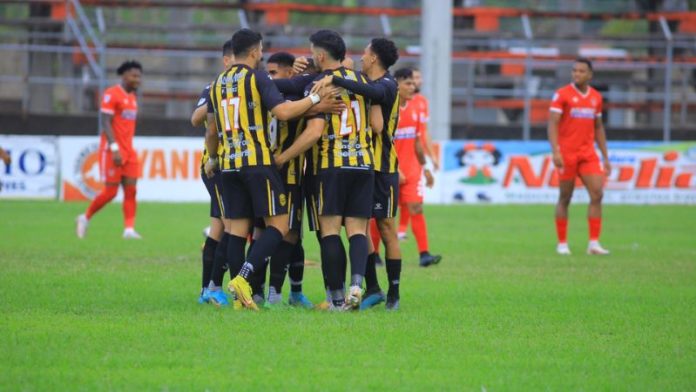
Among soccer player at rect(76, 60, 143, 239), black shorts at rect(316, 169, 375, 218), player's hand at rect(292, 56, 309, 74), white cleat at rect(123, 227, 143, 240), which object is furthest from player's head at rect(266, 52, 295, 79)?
white cleat at rect(123, 227, 143, 240)

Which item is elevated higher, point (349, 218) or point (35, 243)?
point (349, 218)

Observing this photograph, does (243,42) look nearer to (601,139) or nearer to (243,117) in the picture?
(243,117)

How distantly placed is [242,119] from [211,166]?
2.96 ft

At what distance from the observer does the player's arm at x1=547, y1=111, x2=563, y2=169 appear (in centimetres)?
1434

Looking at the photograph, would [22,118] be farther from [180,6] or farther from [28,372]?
[28,372]

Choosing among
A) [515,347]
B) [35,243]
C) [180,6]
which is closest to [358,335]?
[515,347]

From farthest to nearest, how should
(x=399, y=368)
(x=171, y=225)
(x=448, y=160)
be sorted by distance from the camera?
(x=448, y=160) < (x=171, y=225) < (x=399, y=368)

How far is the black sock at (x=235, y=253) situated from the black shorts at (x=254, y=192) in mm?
213

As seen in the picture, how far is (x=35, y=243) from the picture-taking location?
1486 cm

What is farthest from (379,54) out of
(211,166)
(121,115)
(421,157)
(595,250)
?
→ (121,115)

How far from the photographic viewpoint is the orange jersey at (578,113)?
14.8 meters

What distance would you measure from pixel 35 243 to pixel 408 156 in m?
4.93

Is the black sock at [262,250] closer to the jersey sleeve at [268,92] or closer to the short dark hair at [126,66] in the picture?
the jersey sleeve at [268,92]

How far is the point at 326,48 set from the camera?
873 cm
